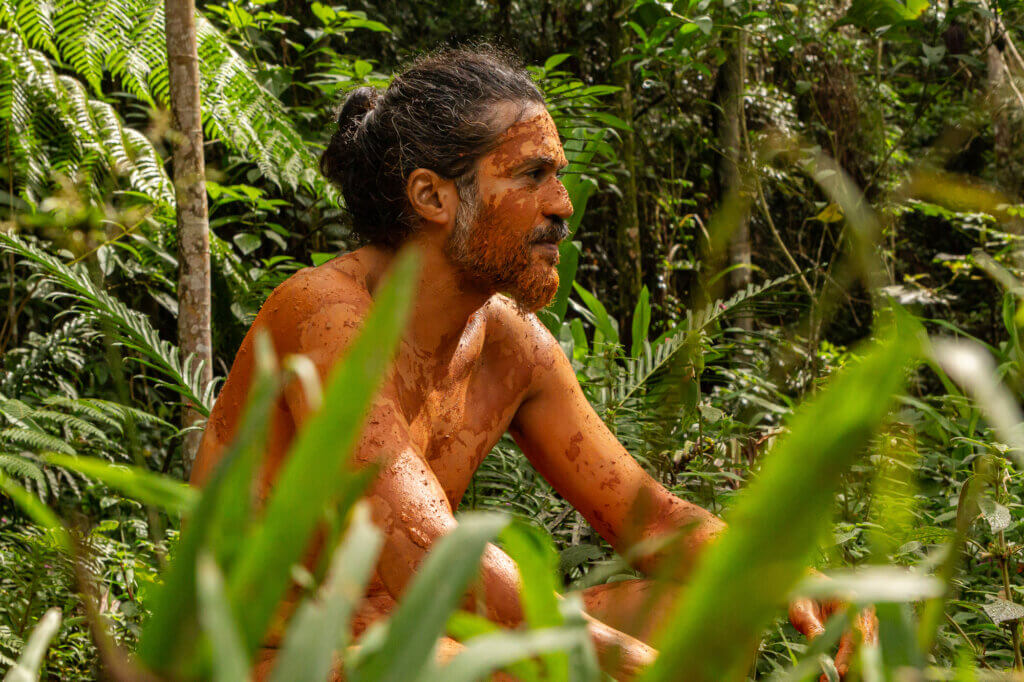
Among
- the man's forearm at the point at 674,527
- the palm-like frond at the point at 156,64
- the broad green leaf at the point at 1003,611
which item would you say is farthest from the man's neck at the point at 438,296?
the palm-like frond at the point at 156,64

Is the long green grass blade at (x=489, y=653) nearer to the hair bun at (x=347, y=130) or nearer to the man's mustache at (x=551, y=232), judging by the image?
the man's mustache at (x=551, y=232)

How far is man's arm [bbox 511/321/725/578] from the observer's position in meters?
1.71

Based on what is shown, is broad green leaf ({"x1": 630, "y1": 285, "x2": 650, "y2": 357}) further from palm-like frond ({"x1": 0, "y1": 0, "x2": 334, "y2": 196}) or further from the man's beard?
palm-like frond ({"x1": 0, "y1": 0, "x2": 334, "y2": 196})

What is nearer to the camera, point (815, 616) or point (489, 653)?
point (489, 653)

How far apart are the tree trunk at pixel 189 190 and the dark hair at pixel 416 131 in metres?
1.05

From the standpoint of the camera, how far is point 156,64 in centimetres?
378

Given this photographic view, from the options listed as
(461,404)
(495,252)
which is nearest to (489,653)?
(495,252)

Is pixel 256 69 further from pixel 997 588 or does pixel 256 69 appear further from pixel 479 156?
pixel 997 588

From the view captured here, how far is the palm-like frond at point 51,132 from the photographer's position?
3473mm

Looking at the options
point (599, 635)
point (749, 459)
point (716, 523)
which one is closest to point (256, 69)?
point (749, 459)

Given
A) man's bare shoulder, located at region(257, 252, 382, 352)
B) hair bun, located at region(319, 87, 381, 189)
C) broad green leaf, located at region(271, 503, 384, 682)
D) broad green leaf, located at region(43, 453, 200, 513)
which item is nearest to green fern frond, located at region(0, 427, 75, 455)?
hair bun, located at region(319, 87, 381, 189)

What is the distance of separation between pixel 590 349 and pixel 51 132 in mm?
2157

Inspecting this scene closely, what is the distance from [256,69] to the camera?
168 inches

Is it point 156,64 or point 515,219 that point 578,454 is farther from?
point 156,64
